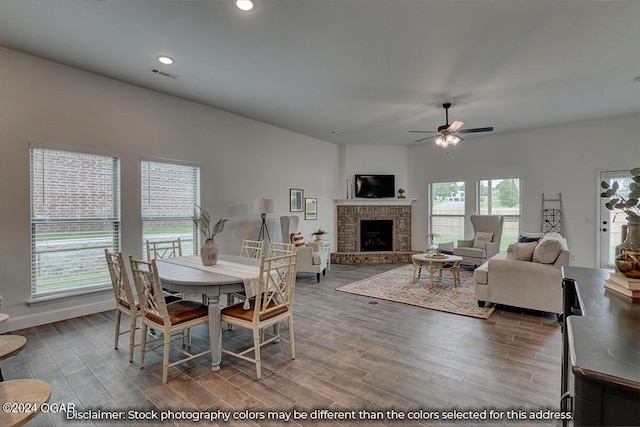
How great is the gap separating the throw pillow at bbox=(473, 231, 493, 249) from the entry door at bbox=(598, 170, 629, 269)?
1972 millimetres

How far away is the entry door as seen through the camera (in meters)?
5.81

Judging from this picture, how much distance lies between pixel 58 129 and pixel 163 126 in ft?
4.12

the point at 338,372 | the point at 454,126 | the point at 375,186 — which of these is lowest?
the point at 338,372

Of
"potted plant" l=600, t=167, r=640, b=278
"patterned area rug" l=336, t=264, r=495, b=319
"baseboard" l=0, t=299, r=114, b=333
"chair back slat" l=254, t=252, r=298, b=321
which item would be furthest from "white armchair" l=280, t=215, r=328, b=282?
"potted plant" l=600, t=167, r=640, b=278

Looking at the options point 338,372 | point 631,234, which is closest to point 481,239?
point 338,372

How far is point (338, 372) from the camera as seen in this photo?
2.48m

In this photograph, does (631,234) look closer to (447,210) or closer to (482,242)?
(482,242)

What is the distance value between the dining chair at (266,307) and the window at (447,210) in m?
6.17

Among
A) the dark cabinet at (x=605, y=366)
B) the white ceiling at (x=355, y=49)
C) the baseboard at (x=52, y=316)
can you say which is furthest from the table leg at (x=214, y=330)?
the white ceiling at (x=355, y=49)

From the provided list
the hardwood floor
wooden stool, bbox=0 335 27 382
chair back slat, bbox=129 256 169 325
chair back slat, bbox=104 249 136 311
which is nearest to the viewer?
wooden stool, bbox=0 335 27 382

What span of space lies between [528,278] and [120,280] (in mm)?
4561

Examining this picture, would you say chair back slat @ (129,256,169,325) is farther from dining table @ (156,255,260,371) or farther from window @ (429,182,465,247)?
window @ (429,182,465,247)

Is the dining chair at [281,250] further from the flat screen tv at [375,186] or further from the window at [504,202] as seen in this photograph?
the window at [504,202]

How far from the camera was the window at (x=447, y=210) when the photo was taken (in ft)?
25.0
